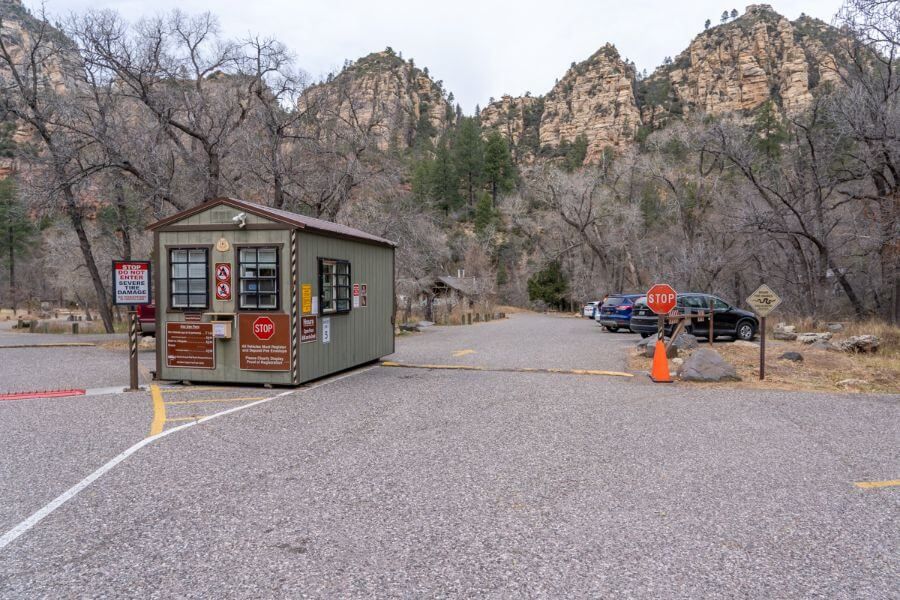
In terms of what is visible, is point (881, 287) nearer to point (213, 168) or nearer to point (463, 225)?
point (213, 168)

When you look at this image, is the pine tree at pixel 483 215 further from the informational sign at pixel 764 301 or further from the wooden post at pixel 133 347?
the wooden post at pixel 133 347

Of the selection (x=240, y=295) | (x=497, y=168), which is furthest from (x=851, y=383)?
(x=497, y=168)

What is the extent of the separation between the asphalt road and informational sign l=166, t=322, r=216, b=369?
1741 millimetres

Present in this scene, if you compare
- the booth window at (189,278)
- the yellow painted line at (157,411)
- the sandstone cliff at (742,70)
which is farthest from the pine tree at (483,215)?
the yellow painted line at (157,411)

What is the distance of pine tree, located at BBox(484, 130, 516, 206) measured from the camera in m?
81.1

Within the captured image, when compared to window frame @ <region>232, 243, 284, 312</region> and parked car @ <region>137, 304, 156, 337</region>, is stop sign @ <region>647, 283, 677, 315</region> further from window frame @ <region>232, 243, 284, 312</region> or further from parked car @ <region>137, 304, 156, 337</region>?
parked car @ <region>137, 304, 156, 337</region>

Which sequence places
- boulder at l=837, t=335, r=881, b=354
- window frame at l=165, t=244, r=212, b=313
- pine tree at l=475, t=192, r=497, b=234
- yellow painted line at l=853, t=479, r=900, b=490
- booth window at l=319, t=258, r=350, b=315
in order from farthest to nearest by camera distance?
pine tree at l=475, t=192, r=497, b=234, boulder at l=837, t=335, r=881, b=354, booth window at l=319, t=258, r=350, b=315, window frame at l=165, t=244, r=212, b=313, yellow painted line at l=853, t=479, r=900, b=490

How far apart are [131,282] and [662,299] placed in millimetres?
9334

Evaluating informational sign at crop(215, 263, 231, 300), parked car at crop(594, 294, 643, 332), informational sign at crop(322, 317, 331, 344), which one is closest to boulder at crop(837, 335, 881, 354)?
parked car at crop(594, 294, 643, 332)

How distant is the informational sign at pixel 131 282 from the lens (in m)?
10.1

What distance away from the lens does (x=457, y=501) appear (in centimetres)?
482

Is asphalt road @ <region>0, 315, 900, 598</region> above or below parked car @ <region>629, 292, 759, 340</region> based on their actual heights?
below

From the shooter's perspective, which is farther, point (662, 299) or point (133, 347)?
point (662, 299)

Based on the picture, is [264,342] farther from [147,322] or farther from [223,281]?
[147,322]
